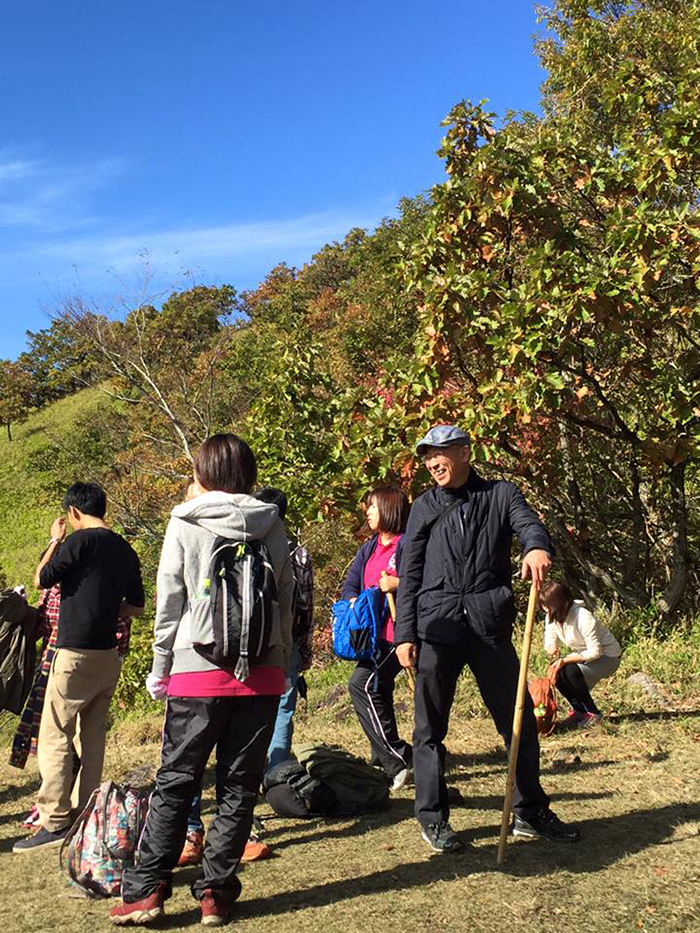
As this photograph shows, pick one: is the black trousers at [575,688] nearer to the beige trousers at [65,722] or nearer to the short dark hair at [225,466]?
the beige trousers at [65,722]

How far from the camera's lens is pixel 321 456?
8.80m

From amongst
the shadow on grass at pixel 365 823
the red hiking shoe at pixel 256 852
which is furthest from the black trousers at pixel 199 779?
the shadow on grass at pixel 365 823

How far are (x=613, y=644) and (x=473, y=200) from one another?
3887 mm

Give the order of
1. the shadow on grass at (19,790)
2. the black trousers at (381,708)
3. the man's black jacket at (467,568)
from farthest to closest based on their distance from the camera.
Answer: the shadow on grass at (19,790) → the black trousers at (381,708) → the man's black jacket at (467,568)

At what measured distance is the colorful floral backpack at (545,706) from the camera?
20.5 ft

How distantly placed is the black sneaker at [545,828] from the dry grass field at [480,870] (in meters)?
0.05

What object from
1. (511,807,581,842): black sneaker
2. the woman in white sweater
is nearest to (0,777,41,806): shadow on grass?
(511,807,581,842): black sneaker

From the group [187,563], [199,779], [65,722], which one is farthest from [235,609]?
[65,722]

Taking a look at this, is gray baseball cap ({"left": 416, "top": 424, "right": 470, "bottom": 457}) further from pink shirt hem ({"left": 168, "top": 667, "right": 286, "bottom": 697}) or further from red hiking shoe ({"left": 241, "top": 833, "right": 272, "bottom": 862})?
red hiking shoe ({"left": 241, "top": 833, "right": 272, "bottom": 862})

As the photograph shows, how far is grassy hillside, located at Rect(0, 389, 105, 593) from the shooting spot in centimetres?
2877

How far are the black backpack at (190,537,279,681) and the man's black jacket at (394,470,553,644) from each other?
893 millimetres

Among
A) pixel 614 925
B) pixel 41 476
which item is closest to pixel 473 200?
pixel 614 925

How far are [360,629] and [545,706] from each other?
169 cm

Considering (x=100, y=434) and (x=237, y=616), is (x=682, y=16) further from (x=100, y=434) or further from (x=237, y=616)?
(x=100, y=434)
